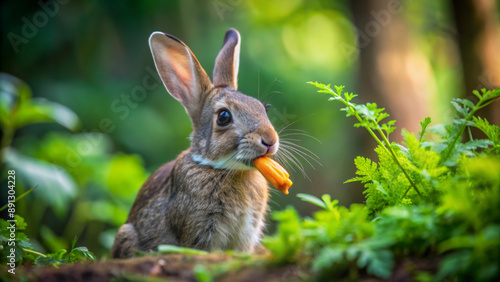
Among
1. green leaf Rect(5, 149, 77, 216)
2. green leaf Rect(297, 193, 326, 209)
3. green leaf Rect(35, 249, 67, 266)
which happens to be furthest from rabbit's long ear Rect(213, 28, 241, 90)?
green leaf Rect(297, 193, 326, 209)

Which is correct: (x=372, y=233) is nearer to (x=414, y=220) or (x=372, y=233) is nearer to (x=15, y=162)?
(x=414, y=220)

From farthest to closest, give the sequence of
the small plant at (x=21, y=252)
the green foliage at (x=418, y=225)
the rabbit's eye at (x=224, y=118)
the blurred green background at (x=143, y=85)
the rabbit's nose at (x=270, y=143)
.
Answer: the blurred green background at (x=143, y=85), the rabbit's eye at (x=224, y=118), the rabbit's nose at (x=270, y=143), the small plant at (x=21, y=252), the green foliage at (x=418, y=225)

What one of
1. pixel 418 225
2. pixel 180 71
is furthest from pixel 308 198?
pixel 180 71

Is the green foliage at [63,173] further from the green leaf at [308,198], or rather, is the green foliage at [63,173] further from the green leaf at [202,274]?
the green leaf at [308,198]

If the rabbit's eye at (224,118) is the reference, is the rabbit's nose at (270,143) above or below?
below

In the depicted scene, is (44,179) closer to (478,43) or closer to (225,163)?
(225,163)

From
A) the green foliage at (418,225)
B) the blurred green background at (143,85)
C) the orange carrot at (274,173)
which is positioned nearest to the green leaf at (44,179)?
the blurred green background at (143,85)

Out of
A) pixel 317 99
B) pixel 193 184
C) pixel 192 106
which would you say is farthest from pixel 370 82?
pixel 193 184
